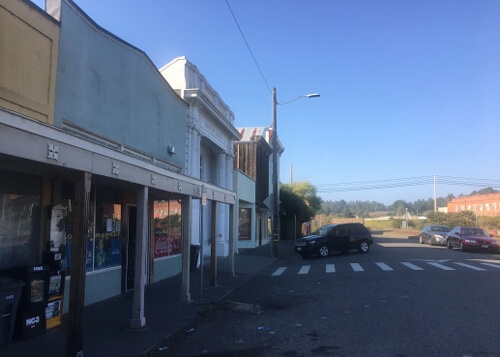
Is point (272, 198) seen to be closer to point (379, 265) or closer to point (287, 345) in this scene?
point (379, 265)

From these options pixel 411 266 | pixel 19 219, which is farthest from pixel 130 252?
pixel 411 266

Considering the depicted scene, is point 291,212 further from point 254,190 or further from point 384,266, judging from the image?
point 384,266

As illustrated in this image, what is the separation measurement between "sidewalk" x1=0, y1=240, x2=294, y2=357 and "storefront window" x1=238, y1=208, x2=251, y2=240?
1600cm

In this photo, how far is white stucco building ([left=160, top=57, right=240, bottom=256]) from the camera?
17.0 meters

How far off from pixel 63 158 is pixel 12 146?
31.5 inches

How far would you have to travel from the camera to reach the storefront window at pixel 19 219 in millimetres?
7145

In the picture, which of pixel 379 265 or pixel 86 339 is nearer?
pixel 86 339

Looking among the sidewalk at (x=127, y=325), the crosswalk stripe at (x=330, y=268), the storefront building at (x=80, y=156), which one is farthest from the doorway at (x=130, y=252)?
the crosswalk stripe at (x=330, y=268)

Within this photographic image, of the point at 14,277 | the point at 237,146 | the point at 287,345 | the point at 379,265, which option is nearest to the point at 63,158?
the point at 14,277

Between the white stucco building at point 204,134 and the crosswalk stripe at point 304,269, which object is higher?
the white stucco building at point 204,134

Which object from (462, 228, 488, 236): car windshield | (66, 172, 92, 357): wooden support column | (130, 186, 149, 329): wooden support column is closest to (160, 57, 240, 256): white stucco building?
(130, 186, 149, 329): wooden support column

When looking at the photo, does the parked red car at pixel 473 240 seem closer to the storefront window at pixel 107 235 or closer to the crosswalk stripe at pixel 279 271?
the crosswalk stripe at pixel 279 271

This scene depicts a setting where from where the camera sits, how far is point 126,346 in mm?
6508

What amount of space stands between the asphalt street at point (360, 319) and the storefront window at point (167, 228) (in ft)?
9.28
